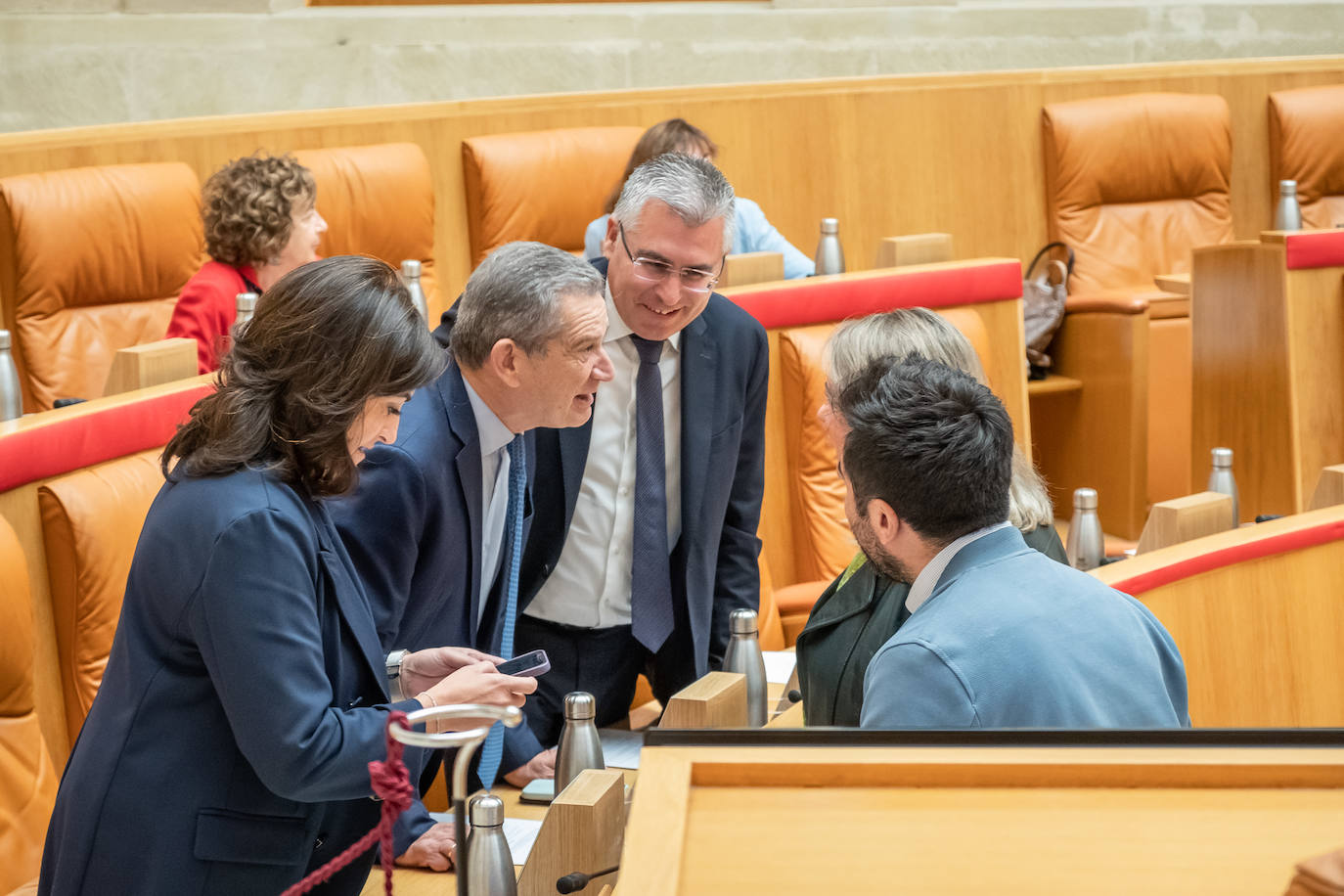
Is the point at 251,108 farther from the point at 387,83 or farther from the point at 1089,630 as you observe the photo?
the point at 1089,630

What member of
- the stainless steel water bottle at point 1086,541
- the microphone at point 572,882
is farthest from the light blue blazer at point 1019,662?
the stainless steel water bottle at point 1086,541

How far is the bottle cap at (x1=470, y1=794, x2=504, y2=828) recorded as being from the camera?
1342 millimetres

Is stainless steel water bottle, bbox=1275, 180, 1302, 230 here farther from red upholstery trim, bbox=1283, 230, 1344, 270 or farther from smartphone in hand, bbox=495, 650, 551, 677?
smartphone in hand, bbox=495, 650, 551, 677

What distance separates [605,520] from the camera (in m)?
2.21

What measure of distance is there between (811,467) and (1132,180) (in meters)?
2.91

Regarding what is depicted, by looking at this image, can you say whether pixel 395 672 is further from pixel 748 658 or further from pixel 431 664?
pixel 748 658

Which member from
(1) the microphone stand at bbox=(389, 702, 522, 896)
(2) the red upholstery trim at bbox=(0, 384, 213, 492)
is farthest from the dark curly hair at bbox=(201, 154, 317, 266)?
(1) the microphone stand at bbox=(389, 702, 522, 896)

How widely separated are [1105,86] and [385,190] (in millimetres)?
2950

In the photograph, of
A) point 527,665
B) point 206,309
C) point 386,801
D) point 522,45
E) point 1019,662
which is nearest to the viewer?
point 386,801

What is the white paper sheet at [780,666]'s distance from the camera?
89.6 inches

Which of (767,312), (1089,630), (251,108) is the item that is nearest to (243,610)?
(1089,630)

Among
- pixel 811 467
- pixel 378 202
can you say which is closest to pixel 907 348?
pixel 811 467

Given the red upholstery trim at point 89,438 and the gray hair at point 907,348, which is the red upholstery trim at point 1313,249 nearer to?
the gray hair at point 907,348

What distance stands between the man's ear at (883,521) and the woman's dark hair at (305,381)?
1.57 feet
